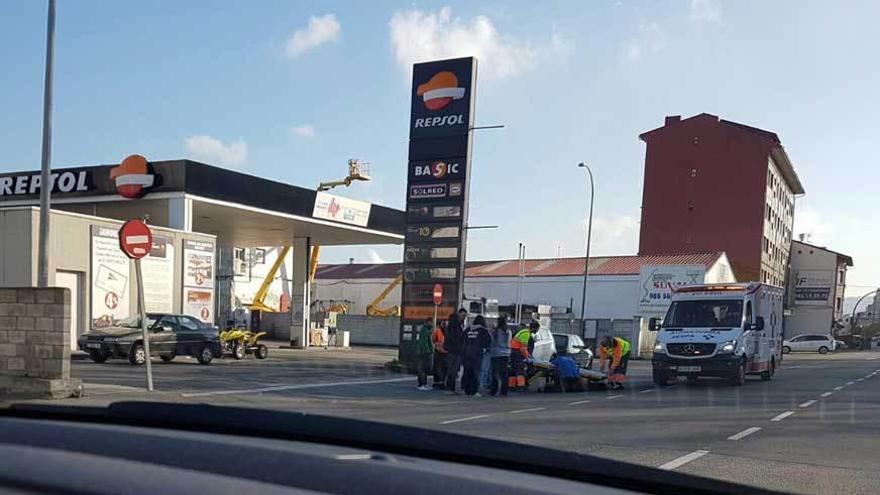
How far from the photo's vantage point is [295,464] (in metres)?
1.64

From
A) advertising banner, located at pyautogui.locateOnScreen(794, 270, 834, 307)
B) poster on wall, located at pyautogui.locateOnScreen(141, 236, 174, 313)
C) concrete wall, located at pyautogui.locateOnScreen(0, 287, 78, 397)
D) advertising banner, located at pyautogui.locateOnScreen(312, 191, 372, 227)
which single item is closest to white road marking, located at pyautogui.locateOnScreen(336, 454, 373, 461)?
concrete wall, located at pyautogui.locateOnScreen(0, 287, 78, 397)

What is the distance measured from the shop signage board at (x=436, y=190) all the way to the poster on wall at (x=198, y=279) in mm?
7543

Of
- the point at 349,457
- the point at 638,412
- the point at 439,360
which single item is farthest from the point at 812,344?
the point at 349,457

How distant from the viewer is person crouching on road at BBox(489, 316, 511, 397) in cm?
1794

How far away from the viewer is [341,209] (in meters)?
32.6

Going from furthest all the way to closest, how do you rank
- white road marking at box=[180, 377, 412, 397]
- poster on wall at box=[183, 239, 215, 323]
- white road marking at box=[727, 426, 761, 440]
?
poster on wall at box=[183, 239, 215, 323]
white road marking at box=[180, 377, 412, 397]
white road marking at box=[727, 426, 761, 440]

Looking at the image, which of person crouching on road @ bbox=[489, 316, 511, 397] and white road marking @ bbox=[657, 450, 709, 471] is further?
person crouching on road @ bbox=[489, 316, 511, 397]

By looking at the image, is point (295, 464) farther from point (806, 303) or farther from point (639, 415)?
point (806, 303)

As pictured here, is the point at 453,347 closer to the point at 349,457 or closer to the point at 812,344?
the point at 349,457

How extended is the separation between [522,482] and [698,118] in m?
66.8

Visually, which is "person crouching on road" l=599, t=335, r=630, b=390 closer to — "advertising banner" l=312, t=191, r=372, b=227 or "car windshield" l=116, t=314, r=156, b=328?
"car windshield" l=116, t=314, r=156, b=328

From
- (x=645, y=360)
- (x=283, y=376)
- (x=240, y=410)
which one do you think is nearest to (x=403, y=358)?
(x=283, y=376)

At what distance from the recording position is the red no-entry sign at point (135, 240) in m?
13.7

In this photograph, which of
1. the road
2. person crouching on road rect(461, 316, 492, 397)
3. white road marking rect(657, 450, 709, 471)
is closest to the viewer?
white road marking rect(657, 450, 709, 471)
